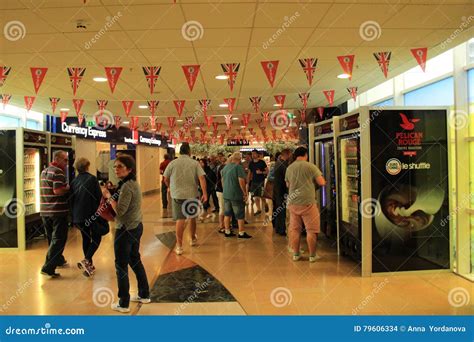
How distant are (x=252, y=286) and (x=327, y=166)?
9.92 feet

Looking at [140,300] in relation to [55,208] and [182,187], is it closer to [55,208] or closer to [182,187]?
[55,208]

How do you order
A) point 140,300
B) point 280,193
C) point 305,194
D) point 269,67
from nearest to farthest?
point 140,300 < point 305,194 < point 269,67 < point 280,193

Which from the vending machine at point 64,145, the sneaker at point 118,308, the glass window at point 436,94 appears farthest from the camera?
→ the vending machine at point 64,145

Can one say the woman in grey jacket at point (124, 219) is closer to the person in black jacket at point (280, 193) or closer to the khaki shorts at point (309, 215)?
the khaki shorts at point (309, 215)

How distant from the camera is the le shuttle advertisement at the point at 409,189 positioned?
509cm

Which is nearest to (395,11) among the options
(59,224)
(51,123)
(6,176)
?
(59,224)

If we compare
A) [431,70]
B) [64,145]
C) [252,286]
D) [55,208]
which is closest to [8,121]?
[64,145]

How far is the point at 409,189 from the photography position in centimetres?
515

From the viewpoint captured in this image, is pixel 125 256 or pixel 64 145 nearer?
pixel 125 256

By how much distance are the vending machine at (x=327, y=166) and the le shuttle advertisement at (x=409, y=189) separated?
1.16 meters

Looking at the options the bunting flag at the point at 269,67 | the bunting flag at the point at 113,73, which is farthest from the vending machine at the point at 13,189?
the bunting flag at the point at 269,67

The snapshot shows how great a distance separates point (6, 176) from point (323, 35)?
5.70m

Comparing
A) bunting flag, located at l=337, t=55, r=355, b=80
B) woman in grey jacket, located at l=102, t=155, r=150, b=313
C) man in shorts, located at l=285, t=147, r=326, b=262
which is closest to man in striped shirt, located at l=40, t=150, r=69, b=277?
woman in grey jacket, located at l=102, t=155, r=150, b=313
